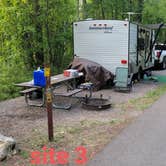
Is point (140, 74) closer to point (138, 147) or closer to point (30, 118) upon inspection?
point (30, 118)

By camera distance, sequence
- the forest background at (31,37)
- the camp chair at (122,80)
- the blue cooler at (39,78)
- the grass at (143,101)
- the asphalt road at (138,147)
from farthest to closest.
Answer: the forest background at (31,37) → the camp chair at (122,80) → the grass at (143,101) → the blue cooler at (39,78) → the asphalt road at (138,147)

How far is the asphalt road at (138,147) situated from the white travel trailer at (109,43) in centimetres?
502

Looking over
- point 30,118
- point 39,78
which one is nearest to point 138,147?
point 30,118

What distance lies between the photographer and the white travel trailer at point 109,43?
11984 millimetres

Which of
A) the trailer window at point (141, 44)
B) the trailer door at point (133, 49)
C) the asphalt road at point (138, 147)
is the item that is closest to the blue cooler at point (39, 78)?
the asphalt road at point (138, 147)

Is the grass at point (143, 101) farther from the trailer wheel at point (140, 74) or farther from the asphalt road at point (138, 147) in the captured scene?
the trailer wheel at point (140, 74)

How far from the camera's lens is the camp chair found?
37.5 feet

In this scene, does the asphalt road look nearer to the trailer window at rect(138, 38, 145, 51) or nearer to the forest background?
the forest background

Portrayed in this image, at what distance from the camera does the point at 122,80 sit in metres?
11.5

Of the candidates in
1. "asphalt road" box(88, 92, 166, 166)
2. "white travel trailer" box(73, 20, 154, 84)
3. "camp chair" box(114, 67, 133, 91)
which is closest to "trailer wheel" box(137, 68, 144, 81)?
"white travel trailer" box(73, 20, 154, 84)

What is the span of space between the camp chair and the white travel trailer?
0.24m

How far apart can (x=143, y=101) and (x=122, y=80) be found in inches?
83.0

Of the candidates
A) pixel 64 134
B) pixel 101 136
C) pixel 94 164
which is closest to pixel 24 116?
pixel 64 134

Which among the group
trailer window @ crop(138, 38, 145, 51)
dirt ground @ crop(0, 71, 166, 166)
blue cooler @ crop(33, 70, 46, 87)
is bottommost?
dirt ground @ crop(0, 71, 166, 166)
